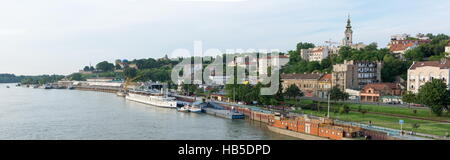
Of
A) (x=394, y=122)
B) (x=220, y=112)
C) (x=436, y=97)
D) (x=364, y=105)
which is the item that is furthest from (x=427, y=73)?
(x=220, y=112)

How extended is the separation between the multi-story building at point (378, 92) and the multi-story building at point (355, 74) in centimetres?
383

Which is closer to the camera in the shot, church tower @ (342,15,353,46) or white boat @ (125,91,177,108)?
white boat @ (125,91,177,108)

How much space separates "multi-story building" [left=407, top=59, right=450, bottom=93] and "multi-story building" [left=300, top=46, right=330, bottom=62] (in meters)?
33.2

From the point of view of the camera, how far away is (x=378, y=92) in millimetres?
43000

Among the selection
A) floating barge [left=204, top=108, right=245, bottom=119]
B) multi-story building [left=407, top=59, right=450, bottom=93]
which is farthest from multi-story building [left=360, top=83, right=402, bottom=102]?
floating barge [left=204, top=108, right=245, bottom=119]

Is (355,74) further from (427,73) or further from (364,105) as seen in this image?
(364,105)

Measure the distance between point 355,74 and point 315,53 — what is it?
30075 mm

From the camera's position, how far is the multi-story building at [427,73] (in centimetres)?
3944

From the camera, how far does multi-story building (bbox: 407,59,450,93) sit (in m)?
39.4

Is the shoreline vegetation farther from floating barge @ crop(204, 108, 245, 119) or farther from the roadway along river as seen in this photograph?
the roadway along river

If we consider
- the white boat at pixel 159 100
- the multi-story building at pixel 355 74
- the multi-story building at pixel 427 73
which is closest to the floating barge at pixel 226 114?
the white boat at pixel 159 100

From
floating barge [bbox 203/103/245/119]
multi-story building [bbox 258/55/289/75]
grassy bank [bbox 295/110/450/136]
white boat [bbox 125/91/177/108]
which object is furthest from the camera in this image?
multi-story building [bbox 258/55/289/75]

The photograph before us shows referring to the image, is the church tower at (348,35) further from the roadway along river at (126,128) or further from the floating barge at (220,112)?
the roadway along river at (126,128)
